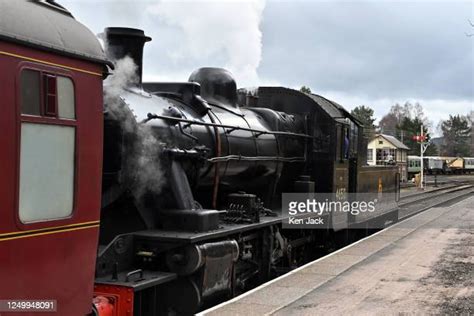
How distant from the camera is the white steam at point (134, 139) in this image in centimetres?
512

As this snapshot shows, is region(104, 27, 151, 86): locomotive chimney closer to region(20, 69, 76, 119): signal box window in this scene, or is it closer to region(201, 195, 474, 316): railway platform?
region(20, 69, 76, 119): signal box window

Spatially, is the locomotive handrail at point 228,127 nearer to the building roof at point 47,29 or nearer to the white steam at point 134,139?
the white steam at point 134,139

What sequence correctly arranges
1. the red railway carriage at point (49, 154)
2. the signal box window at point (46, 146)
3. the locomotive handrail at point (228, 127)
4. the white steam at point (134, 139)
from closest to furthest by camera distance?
A: the red railway carriage at point (49, 154)
the signal box window at point (46, 146)
the white steam at point (134, 139)
the locomotive handrail at point (228, 127)

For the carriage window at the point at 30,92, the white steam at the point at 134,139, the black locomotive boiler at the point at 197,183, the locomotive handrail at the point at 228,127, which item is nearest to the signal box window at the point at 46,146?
the carriage window at the point at 30,92

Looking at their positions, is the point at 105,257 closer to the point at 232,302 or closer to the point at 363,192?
the point at 232,302

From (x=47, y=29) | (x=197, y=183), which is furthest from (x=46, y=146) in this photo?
(x=197, y=183)

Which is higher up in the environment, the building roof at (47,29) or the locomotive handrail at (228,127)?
the building roof at (47,29)

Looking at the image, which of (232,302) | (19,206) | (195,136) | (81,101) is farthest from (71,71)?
(232,302)

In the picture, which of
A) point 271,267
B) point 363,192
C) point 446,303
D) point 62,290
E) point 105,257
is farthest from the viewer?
point 363,192

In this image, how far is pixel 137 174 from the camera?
5277mm

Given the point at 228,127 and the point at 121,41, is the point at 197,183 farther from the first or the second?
the point at 121,41

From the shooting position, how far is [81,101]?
149 inches

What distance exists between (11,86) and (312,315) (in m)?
3.79

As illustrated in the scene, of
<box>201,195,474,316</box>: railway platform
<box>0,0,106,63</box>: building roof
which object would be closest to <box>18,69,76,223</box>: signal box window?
<box>0,0,106,63</box>: building roof
